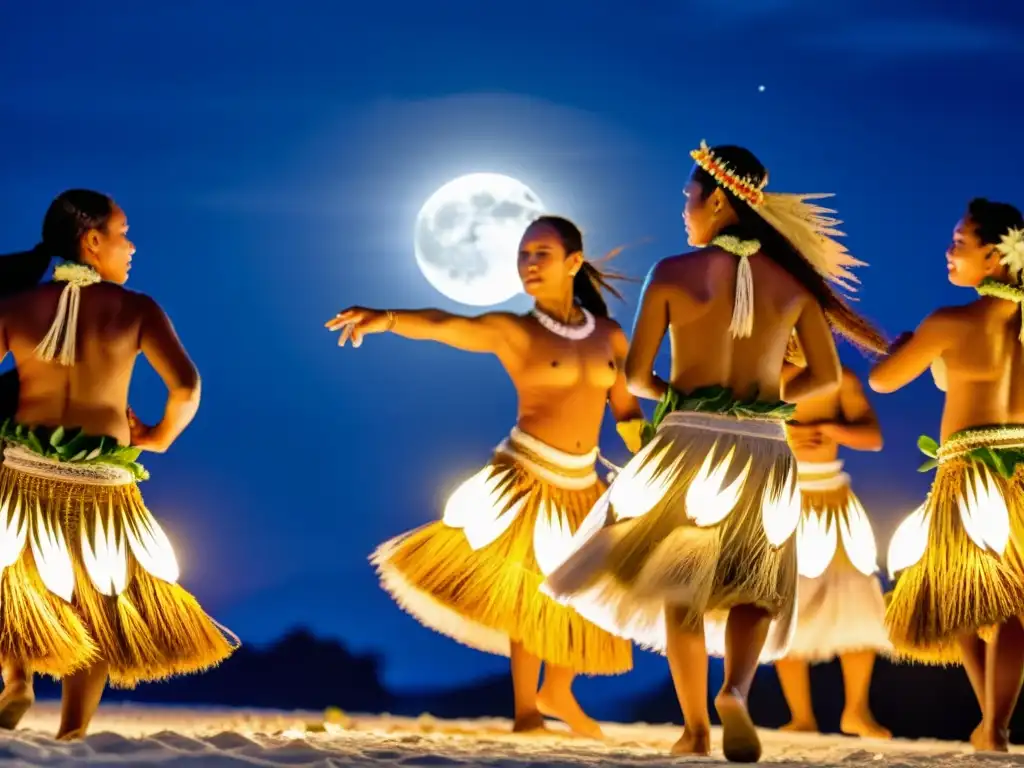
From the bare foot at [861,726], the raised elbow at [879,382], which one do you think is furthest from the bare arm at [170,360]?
the bare foot at [861,726]

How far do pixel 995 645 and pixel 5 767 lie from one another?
260 centimetres

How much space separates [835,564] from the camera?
4.95m

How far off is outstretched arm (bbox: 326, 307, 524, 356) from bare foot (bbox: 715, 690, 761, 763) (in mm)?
1517

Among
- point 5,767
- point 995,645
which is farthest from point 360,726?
point 5,767

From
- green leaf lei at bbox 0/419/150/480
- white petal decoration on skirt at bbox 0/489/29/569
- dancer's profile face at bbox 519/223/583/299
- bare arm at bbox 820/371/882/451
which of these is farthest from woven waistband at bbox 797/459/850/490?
white petal decoration on skirt at bbox 0/489/29/569

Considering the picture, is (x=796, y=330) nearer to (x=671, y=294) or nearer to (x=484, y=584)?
(x=671, y=294)

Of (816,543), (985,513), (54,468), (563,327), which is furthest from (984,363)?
(54,468)

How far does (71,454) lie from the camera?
3768mm

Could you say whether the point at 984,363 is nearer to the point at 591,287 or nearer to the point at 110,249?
the point at 591,287

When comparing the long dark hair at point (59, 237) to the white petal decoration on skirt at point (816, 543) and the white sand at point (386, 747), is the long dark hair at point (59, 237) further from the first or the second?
the white petal decoration on skirt at point (816, 543)

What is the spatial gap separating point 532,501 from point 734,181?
51.6 inches

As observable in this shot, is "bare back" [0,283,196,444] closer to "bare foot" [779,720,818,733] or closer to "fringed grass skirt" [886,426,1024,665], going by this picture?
"fringed grass skirt" [886,426,1024,665]

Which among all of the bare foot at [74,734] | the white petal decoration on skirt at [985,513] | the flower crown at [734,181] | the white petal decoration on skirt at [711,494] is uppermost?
the flower crown at [734,181]

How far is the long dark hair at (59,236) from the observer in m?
3.97
